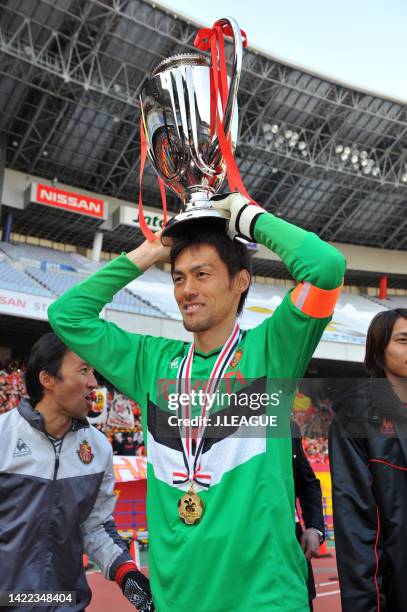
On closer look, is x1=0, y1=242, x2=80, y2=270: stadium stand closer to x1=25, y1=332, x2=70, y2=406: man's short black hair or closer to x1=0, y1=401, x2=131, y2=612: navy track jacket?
x1=25, y1=332, x2=70, y2=406: man's short black hair

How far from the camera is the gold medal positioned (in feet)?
4.82

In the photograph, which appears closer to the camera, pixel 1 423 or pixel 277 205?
pixel 1 423

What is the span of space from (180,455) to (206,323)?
39 cm

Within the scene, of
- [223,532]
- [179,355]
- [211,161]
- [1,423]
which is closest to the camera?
[223,532]

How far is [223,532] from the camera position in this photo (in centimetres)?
142

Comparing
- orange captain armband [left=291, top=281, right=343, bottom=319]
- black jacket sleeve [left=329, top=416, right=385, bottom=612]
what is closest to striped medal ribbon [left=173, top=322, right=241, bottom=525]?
orange captain armband [left=291, top=281, right=343, bottom=319]

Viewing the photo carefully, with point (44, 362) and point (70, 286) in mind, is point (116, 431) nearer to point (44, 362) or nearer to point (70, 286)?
point (70, 286)

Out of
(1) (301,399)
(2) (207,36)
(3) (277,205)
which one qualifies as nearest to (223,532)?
(1) (301,399)

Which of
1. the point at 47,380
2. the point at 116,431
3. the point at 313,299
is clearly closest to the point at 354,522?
the point at 313,299

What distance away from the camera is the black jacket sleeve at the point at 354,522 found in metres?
1.76

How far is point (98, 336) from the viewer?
1781 millimetres

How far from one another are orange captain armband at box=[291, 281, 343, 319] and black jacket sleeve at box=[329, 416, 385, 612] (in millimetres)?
685

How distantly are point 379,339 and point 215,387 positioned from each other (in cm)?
92

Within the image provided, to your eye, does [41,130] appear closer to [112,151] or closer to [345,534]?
[112,151]
